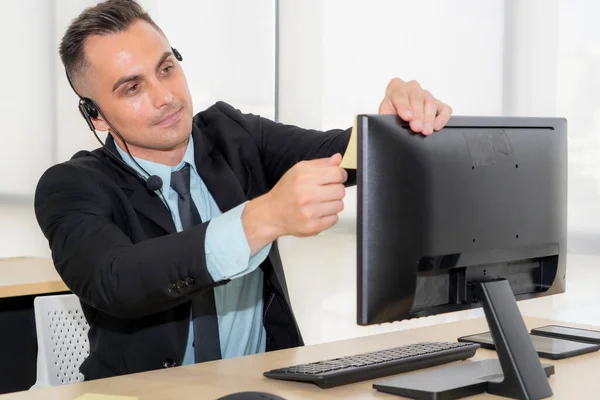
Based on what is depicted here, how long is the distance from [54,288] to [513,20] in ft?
6.20

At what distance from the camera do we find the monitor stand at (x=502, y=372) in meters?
1.33

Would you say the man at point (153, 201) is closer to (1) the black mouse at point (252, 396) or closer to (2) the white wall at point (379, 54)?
(1) the black mouse at point (252, 396)

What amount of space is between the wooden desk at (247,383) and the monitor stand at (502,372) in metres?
0.03

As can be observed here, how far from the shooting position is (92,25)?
1.93m

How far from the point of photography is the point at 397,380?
4.64 feet

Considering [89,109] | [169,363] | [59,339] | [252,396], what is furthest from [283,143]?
[252,396]

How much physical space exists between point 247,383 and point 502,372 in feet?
1.44


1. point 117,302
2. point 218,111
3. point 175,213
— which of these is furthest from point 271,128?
point 117,302

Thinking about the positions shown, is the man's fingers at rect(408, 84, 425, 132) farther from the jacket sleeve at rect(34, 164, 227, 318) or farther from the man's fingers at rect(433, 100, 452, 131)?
the jacket sleeve at rect(34, 164, 227, 318)

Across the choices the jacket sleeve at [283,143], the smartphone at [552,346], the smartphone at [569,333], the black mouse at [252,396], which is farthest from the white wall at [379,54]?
the black mouse at [252,396]

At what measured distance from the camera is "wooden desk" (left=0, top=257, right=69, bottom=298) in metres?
2.81

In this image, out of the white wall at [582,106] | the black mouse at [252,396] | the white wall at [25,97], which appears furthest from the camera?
the white wall at [25,97]

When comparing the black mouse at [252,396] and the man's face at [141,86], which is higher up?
the man's face at [141,86]

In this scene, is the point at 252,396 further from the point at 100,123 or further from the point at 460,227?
the point at 100,123
